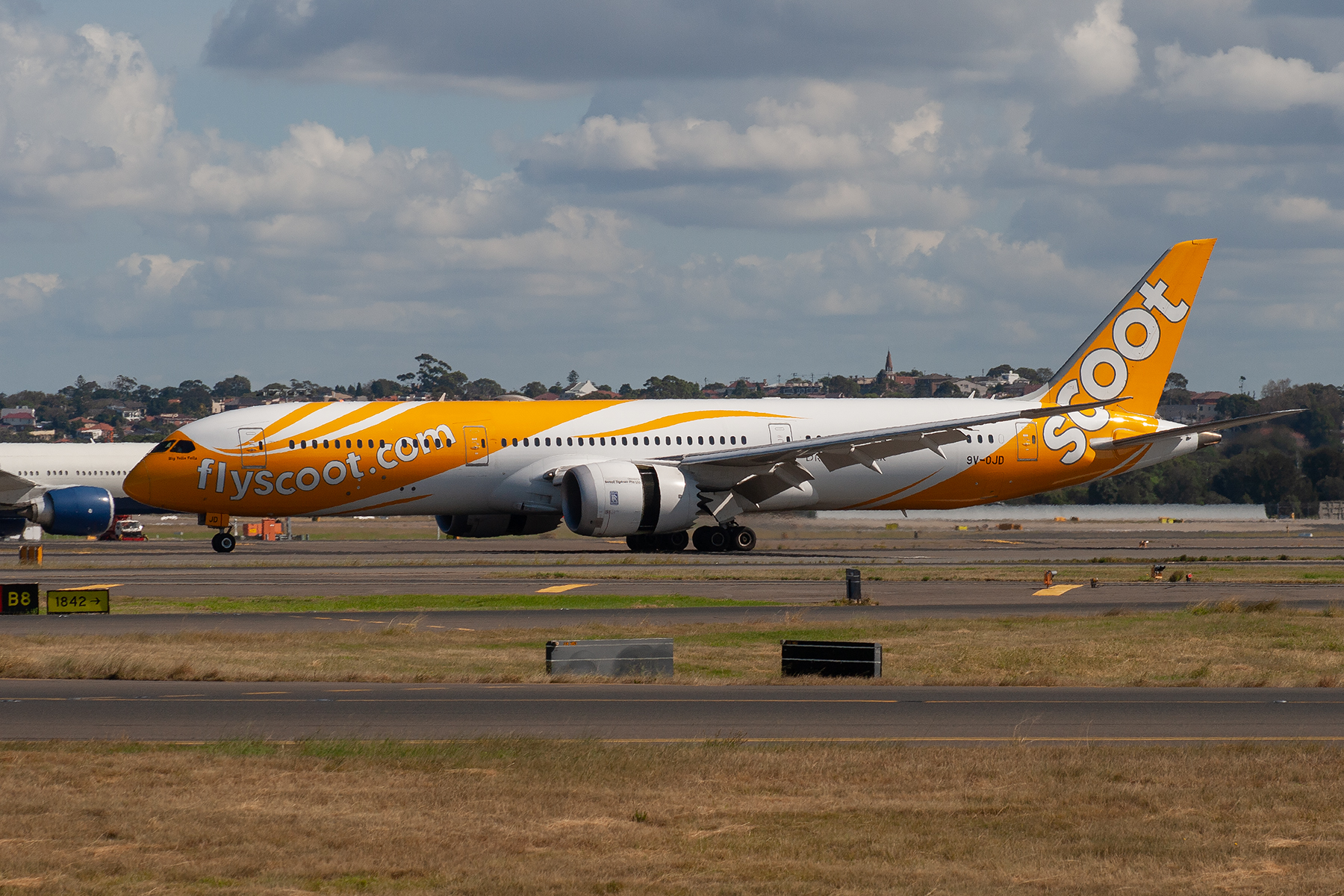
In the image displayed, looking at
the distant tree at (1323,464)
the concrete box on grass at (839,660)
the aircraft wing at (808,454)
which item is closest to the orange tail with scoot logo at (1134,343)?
the aircraft wing at (808,454)

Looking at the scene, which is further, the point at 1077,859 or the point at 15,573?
the point at 15,573

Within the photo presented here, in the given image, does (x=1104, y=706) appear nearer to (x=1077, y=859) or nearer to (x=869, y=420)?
(x=1077, y=859)

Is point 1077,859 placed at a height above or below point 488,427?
below

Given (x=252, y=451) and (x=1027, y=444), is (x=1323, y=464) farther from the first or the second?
(x=252, y=451)

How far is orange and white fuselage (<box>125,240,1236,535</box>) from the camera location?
45594 mm

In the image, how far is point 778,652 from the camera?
23859 mm

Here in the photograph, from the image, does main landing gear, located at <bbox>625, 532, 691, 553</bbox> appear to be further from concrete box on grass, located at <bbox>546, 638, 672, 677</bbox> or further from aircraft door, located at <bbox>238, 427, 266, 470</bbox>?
concrete box on grass, located at <bbox>546, 638, 672, 677</bbox>

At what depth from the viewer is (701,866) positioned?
410 inches

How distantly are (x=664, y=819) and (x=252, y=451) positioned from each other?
119 ft

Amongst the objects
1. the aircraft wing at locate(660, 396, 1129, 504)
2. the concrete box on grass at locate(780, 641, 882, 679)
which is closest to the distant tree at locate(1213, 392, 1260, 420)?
the aircraft wing at locate(660, 396, 1129, 504)

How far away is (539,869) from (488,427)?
37016 millimetres

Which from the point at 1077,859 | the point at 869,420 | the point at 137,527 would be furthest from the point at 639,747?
the point at 137,527

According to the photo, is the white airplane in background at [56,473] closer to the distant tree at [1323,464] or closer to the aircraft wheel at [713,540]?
the aircraft wheel at [713,540]

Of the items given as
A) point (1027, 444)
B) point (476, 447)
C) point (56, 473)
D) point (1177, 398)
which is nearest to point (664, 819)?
point (476, 447)
